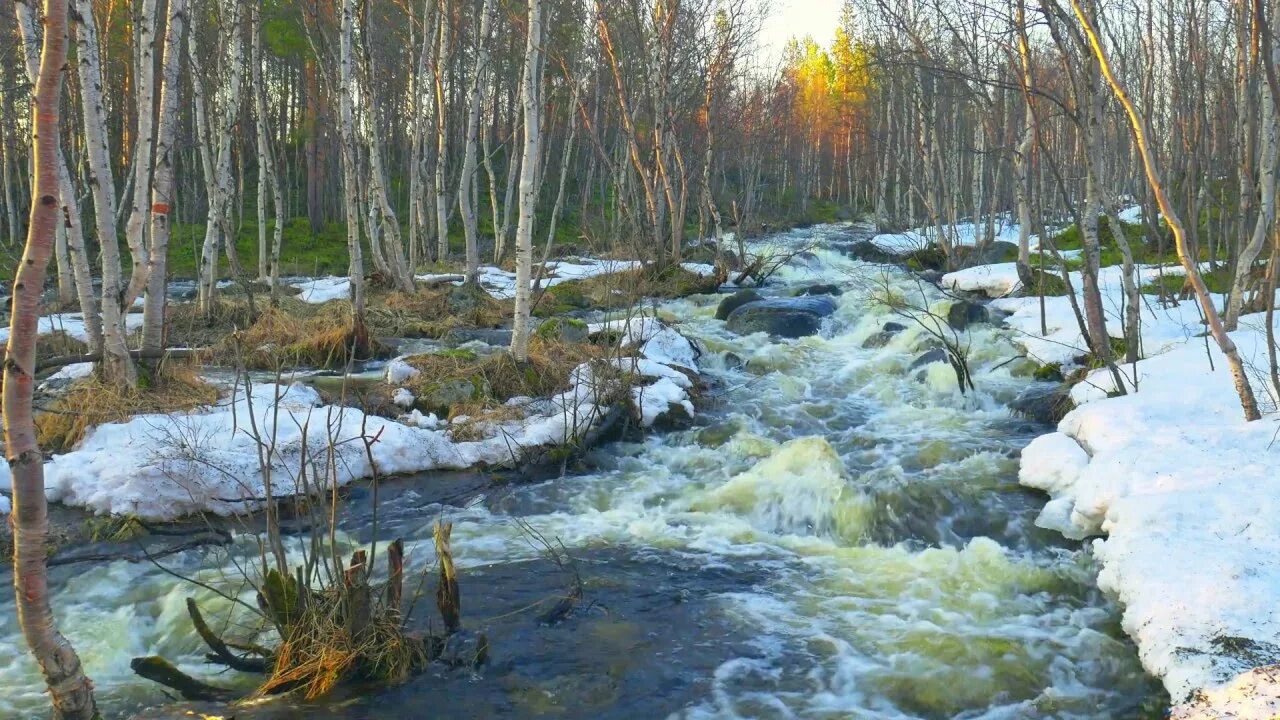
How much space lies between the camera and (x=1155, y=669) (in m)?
4.38

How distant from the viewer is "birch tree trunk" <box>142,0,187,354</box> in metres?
8.09

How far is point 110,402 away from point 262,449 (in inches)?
129

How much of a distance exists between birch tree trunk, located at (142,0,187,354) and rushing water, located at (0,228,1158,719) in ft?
10.8

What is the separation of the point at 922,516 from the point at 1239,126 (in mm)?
7845

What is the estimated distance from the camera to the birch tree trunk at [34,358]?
9.21ft

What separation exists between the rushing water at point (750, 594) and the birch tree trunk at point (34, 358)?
1.36 m

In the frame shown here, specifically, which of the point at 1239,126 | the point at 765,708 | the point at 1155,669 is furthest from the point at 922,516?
the point at 1239,126

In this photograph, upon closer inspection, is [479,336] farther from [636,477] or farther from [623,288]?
[636,477]

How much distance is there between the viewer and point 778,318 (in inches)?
563

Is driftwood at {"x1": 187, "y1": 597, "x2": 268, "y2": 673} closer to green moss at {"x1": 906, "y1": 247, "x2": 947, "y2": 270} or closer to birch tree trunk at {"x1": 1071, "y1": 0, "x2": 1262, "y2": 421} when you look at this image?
birch tree trunk at {"x1": 1071, "y1": 0, "x2": 1262, "y2": 421}

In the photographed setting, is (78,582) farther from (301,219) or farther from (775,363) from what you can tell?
(301,219)

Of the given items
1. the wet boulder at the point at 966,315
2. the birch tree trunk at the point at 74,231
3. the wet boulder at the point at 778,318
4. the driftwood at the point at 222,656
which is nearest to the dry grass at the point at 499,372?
the birch tree trunk at the point at 74,231

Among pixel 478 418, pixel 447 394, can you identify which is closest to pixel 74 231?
pixel 447 394

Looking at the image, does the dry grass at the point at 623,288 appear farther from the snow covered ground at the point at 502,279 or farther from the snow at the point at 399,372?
the snow at the point at 399,372
